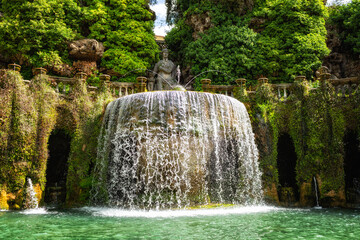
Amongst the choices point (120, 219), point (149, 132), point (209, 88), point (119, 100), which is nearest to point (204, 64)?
point (209, 88)

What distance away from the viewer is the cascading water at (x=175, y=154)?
8766 millimetres

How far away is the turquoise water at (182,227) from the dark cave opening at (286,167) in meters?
3.36

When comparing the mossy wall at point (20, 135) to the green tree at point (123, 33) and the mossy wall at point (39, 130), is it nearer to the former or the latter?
the mossy wall at point (39, 130)

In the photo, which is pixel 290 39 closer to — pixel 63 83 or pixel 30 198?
pixel 63 83

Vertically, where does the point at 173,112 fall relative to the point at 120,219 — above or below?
above

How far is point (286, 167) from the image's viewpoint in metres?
11.5

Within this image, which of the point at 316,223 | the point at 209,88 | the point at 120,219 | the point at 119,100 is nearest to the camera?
the point at 316,223

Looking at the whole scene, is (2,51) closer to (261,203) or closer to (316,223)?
(261,203)

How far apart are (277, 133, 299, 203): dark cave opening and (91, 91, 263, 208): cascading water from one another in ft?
4.07

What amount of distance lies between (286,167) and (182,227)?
22.9 feet

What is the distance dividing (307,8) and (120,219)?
15474 millimetres

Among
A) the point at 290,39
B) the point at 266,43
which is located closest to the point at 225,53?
the point at 266,43

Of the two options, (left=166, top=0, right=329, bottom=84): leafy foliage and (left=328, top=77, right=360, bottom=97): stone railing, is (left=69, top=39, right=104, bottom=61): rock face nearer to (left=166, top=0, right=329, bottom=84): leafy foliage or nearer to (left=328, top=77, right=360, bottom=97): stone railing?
(left=166, top=0, right=329, bottom=84): leafy foliage

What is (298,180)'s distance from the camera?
1042 centimetres
